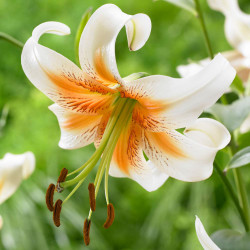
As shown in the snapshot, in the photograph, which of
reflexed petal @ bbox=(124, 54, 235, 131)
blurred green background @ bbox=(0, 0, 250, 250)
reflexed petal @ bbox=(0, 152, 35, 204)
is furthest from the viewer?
blurred green background @ bbox=(0, 0, 250, 250)

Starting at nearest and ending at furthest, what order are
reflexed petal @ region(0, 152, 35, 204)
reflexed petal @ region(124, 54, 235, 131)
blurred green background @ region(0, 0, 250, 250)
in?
reflexed petal @ region(124, 54, 235, 131) → reflexed petal @ region(0, 152, 35, 204) → blurred green background @ region(0, 0, 250, 250)

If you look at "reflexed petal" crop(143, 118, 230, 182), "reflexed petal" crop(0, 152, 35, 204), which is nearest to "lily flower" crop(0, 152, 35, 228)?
"reflexed petal" crop(0, 152, 35, 204)

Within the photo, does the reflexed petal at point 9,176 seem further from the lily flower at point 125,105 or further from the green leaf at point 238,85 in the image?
the green leaf at point 238,85

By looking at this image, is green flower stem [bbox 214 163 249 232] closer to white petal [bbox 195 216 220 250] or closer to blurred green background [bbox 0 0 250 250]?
white petal [bbox 195 216 220 250]

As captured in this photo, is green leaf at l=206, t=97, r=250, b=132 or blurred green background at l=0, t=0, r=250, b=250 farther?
blurred green background at l=0, t=0, r=250, b=250

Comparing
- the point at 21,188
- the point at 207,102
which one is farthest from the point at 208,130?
the point at 21,188

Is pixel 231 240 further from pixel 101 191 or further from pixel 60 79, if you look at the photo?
pixel 101 191

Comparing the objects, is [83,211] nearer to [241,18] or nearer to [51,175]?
[51,175]
